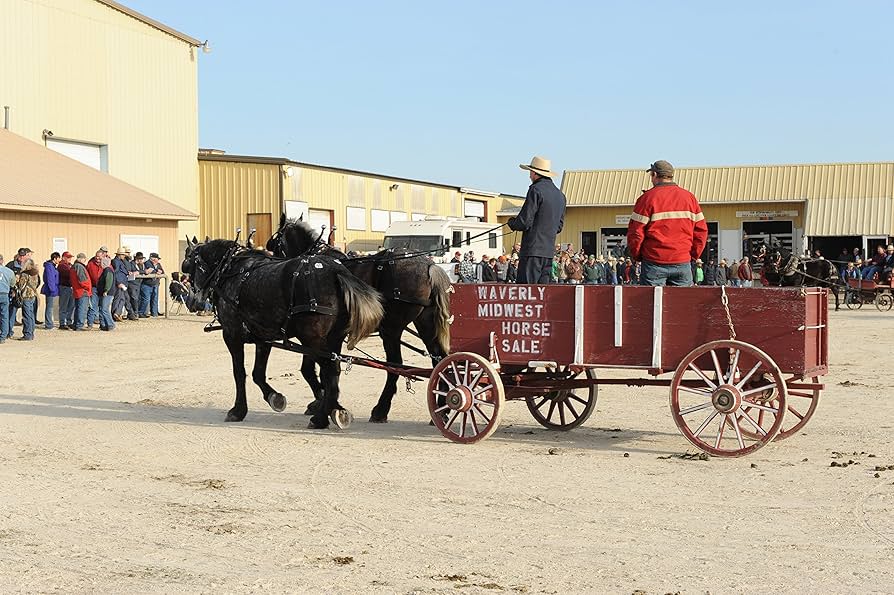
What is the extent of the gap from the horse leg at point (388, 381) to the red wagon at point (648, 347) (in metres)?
1.20

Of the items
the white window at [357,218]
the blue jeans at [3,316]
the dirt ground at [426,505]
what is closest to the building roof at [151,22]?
the white window at [357,218]

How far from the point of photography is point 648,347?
941 centimetres

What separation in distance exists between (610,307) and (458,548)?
3664 mm

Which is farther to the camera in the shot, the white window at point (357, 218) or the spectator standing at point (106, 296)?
the white window at point (357, 218)

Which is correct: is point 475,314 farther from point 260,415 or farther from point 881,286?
point 881,286

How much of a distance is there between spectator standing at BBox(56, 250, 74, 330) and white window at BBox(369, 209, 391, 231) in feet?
67.5

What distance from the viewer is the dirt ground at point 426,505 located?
585 centimetres

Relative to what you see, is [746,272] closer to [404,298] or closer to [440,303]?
[440,303]

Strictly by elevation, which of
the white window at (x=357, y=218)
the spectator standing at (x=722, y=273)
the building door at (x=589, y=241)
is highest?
the white window at (x=357, y=218)

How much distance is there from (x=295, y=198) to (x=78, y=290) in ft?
50.2

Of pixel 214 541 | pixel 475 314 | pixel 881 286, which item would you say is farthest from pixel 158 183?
pixel 214 541

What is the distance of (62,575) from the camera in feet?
19.2

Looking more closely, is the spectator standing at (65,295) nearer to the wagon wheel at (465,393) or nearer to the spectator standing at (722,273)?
the wagon wheel at (465,393)

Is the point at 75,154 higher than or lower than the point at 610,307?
higher
